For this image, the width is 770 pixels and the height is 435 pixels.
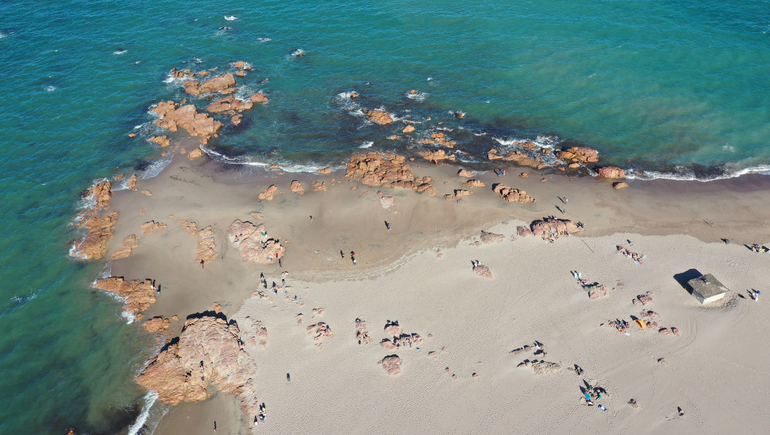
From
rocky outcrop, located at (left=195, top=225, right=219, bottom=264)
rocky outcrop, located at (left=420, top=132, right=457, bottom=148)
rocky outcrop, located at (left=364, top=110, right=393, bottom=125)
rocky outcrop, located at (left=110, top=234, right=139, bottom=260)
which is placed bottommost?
rocky outcrop, located at (left=110, top=234, right=139, bottom=260)

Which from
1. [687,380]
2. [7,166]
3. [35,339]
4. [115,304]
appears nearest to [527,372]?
[687,380]

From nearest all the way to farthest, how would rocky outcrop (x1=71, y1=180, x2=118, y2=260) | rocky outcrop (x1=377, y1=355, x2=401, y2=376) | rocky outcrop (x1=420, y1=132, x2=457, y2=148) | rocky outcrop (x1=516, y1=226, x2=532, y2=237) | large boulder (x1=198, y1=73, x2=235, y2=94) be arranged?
rocky outcrop (x1=377, y1=355, x2=401, y2=376), rocky outcrop (x1=516, y1=226, x2=532, y2=237), rocky outcrop (x1=71, y1=180, x2=118, y2=260), rocky outcrop (x1=420, y1=132, x2=457, y2=148), large boulder (x1=198, y1=73, x2=235, y2=94)

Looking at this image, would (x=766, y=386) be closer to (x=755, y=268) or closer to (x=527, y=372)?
(x=755, y=268)

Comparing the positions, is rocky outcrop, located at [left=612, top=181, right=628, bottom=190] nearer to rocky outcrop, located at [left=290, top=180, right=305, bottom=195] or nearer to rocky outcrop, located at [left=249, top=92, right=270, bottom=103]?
rocky outcrop, located at [left=290, top=180, right=305, bottom=195]

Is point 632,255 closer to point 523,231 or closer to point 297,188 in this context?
point 523,231

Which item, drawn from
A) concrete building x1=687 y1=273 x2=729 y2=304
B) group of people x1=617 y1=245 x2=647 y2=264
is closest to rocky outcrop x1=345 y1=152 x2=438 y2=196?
group of people x1=617 y1=245 x2=647 y2=264
